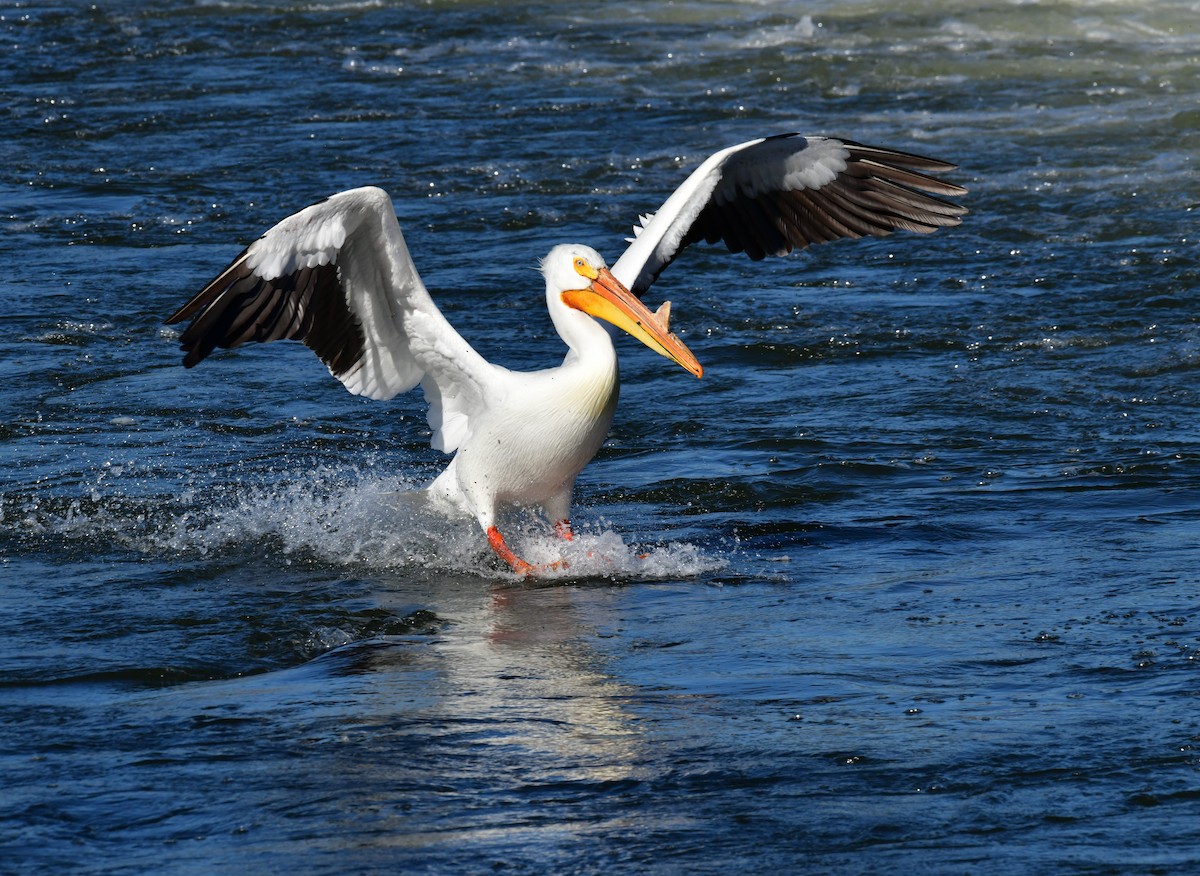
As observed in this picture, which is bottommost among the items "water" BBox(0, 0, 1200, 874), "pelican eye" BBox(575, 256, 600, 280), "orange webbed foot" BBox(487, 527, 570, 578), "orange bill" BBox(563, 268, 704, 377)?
"orange webbed foot" BBox(487, 527, 570, 578)

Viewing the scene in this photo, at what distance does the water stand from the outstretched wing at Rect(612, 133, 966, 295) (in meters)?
0.86

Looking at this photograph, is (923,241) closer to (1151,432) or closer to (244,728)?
(1151,432)

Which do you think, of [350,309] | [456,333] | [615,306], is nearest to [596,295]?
[615,306]

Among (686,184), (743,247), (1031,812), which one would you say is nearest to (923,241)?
(743,247)

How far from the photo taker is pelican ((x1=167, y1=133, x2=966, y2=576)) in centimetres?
623

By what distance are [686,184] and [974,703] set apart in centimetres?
300

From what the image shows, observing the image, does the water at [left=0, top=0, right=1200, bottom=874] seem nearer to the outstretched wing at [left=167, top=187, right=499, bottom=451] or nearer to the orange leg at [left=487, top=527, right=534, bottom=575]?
the orange leg at [left=487, top=527, right=534, bottom=575]

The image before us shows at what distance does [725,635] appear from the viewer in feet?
17.4

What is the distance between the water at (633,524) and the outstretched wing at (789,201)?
2.81ft

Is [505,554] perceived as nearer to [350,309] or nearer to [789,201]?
[350,309]

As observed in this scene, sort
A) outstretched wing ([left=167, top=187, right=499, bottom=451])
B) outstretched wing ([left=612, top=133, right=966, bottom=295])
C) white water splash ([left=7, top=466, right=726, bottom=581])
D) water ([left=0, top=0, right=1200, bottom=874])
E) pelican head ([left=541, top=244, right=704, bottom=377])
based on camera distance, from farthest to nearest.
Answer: outstretched wing ([left=612, top=133, right=966, bottom=295]) < pelican head ([left=541, top=244, right=704, bottom=377]) < white water splash ([left=7, top=466, right=726, bottom=581]) < outstretched wing ([left=167, top=187, right=499, bottom=451]) < water ([left=0, top=0, right=1200, bottom=874])

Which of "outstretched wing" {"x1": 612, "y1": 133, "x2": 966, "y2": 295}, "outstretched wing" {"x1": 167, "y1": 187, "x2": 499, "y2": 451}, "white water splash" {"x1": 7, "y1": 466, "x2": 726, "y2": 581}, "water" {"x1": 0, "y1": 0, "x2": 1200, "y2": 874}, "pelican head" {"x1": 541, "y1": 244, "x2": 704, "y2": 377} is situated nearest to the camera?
"water" {"x1": 0, "y1": 0, "x2": 1200, "y2": 874}

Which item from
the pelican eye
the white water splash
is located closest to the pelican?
the pelican eye

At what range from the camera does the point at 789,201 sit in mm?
7504
